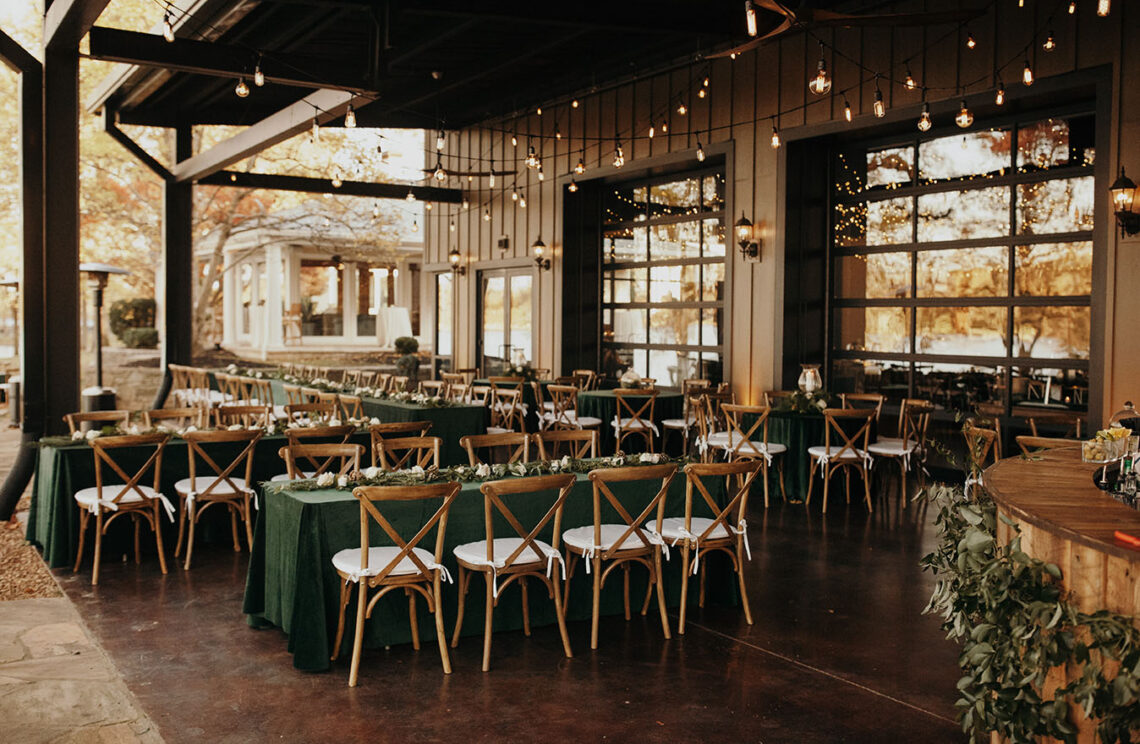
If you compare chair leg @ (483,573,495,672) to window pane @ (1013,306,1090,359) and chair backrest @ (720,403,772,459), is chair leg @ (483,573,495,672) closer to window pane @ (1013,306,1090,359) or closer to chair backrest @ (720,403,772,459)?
chair backrest @ (720,403,772,459)

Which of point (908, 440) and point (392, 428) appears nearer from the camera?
point (392, 428)

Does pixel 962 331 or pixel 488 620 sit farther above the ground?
pixel 962 331

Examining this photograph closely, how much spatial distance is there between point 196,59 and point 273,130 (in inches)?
88.0

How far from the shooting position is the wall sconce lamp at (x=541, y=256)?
14.5m

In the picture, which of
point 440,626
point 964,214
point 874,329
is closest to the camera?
point 440,626

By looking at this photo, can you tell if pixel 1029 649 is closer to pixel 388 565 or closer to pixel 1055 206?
pixel 388 565

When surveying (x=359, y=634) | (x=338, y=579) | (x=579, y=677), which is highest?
(x=338, y=579)

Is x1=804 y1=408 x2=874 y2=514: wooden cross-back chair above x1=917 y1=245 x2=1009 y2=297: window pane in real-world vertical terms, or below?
below

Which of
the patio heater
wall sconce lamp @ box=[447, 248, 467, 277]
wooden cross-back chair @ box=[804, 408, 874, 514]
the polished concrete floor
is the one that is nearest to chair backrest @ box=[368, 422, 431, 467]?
the polished concrete floor

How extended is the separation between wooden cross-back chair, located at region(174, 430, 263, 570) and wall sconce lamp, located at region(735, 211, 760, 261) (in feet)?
20.6

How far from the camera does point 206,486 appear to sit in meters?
6.23

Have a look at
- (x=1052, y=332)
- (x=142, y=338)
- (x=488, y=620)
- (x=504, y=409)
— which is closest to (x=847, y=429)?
(x=1052, y=332)

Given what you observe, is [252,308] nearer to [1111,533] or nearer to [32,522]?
[32,522]

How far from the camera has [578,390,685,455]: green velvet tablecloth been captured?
10734mm
